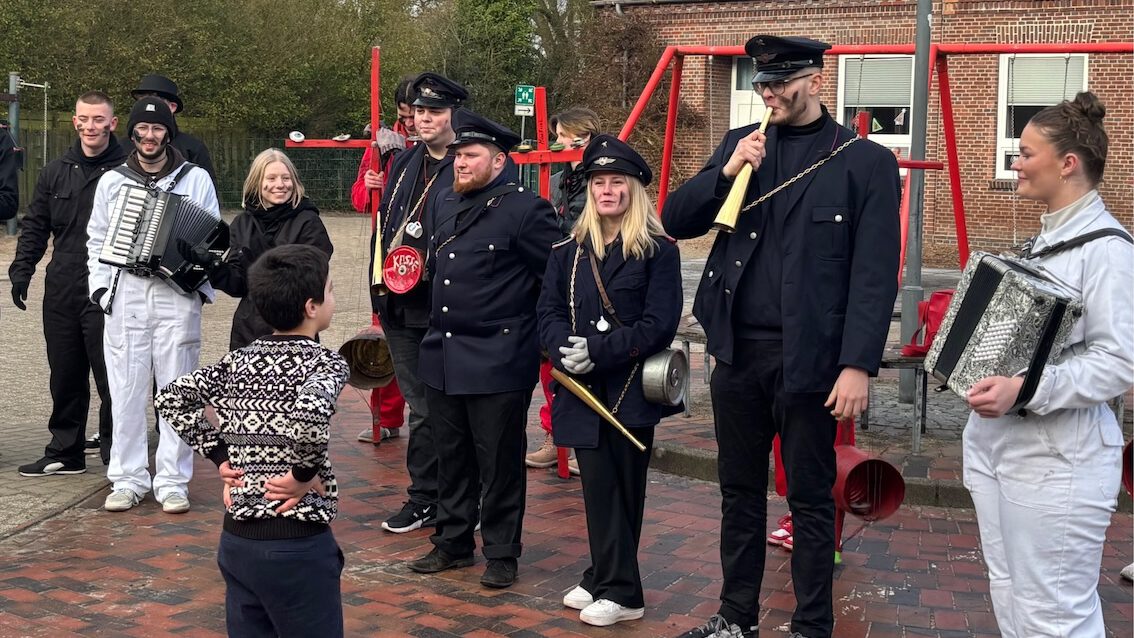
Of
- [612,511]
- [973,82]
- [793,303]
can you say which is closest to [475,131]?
[612,511]

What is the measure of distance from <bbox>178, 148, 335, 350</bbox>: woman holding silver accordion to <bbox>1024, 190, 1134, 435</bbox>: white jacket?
13.4 feet

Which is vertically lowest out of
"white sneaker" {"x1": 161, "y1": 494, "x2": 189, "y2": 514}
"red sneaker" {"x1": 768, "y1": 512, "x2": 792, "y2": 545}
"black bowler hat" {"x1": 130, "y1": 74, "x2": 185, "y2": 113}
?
"white sneaker" {"x1": 161, "y1": 494, "x2": 189, "y2": 514}

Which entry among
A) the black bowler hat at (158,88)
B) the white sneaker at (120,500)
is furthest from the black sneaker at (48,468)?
the black bowler hat at (158,88)

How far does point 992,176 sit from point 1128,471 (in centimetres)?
1662

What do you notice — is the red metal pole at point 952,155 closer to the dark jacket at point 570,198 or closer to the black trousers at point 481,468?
the dark jacket at point 570,198

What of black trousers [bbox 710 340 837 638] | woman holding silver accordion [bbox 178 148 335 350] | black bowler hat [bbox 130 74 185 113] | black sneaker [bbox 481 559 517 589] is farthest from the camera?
black bowler hat [bbox 130 74 185 113]

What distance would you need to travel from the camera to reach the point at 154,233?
21.7 ft

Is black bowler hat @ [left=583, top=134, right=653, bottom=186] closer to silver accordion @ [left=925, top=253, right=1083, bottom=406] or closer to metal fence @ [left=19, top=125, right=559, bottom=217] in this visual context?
silver accordion @ [left=925, top=253, right=1083, bottom=406]

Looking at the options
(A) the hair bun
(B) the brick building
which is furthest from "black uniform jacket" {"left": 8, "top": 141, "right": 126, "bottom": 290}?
(B) the brick building

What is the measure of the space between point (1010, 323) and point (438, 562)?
3014mm

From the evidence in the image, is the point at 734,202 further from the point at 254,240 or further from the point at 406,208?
the point at 254,240

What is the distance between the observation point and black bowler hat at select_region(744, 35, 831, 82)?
4504mm

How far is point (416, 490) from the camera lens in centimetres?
655

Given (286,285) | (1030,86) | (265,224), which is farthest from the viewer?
(1030,86)
